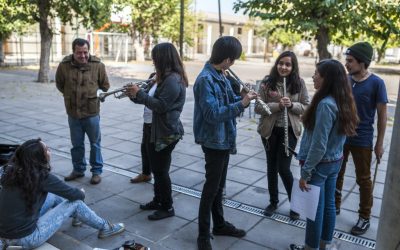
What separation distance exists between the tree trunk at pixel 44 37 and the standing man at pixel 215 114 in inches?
467

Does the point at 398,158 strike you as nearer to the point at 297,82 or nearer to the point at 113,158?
the point at 297,82

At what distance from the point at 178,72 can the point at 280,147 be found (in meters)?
1.22

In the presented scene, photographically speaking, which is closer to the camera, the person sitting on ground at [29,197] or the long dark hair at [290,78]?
the person sitting on ground at [29,197]

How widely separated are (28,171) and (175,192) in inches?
78.9

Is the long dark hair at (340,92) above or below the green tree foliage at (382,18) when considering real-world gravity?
below

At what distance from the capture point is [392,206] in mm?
2340

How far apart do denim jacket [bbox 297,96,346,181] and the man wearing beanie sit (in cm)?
80

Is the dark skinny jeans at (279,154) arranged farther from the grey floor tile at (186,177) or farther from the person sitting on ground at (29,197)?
the person sitting on ground at (29,197)

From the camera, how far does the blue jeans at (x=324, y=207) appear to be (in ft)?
9.62

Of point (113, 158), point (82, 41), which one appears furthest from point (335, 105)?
point (113, 158)

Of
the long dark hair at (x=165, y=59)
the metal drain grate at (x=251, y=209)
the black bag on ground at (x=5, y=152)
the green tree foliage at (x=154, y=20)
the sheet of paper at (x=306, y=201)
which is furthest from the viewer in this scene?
the green tree foliage at (x=154, y=20)

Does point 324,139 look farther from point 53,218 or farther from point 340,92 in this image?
point 53,218

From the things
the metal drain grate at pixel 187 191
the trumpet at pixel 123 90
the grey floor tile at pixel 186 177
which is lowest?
the metal drain grate at pixel 187 191

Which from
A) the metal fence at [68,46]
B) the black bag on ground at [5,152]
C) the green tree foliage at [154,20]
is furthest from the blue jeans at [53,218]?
the metal fence at [68,46]
